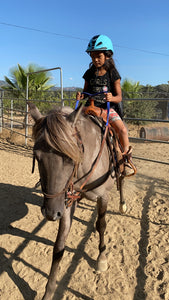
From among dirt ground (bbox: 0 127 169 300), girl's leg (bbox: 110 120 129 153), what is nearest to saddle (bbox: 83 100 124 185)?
girl's leg (bbox: 110 120 129 153)

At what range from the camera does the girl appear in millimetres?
2244

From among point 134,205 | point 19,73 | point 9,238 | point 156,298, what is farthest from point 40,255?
point 19,73

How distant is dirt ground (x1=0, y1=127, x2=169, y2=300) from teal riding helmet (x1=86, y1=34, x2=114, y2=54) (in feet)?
8.10

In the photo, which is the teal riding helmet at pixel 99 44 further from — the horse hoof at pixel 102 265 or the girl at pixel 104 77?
the horse hoof at pixel 102 265

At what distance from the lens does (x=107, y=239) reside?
9.29ft

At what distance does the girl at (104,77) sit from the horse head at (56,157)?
982 millimetres

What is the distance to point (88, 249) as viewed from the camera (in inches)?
104

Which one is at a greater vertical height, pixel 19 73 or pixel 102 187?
pixel 19 73

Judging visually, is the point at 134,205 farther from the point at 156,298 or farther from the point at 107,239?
the point at 156,298

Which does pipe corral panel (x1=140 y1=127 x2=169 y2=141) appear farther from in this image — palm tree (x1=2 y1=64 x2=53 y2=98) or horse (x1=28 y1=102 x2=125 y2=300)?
horse (x1=28 y1=102 x2=125 y2=300)

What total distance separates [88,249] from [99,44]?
252cm

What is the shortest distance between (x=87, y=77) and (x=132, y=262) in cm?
238

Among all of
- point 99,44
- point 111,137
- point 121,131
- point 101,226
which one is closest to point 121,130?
point 121,131

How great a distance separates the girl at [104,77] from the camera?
88.4 inches
